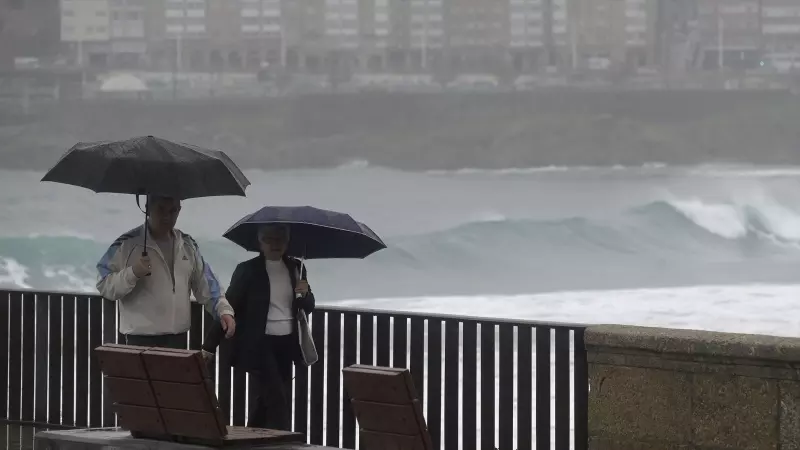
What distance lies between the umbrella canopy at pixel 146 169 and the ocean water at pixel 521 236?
137ft

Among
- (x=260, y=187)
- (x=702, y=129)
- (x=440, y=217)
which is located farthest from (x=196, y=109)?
(x=702, y=129)

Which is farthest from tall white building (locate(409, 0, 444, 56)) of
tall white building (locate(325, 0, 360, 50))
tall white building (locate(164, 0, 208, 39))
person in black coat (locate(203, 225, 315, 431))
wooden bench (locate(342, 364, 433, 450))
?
wooden bench (locate(342, 364, 433, 450))

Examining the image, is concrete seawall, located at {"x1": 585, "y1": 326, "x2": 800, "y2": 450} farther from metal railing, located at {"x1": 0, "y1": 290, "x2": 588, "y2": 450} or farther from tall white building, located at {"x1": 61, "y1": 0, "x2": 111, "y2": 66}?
tall white building, located at {"x1": 61, "y1": 0, "x2": 111, "y2": 66}

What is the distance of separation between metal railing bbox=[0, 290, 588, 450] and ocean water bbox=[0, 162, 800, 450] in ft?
130

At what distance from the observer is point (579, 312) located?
49250 millimetres

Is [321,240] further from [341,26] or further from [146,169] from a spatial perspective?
[341,26]

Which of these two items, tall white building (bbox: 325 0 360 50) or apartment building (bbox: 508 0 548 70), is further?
apartment building (bbox: 508 0 548 70)

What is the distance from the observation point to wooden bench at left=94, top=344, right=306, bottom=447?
5414mm

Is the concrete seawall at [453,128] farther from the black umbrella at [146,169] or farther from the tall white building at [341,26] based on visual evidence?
the black umbrella at [146,169]

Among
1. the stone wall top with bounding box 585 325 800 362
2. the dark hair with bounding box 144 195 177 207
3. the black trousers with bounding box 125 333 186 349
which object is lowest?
the black trousers with bounding box 125 333 186 349

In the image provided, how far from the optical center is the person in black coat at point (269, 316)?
21.5 ft

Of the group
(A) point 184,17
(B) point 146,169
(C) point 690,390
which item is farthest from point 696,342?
(A) point 184,17

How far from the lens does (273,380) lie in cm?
664

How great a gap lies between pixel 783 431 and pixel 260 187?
1778 inches
